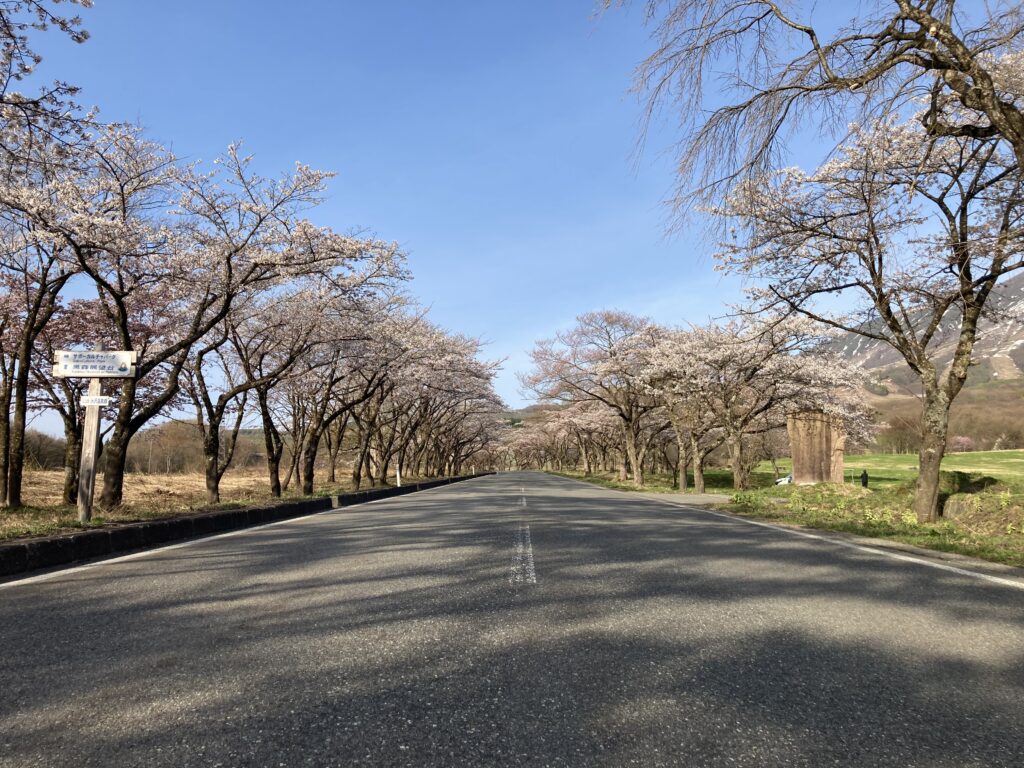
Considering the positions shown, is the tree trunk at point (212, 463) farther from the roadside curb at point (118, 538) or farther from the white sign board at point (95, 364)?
the white sign board at point (95, 364)

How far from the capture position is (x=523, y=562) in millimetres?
5648

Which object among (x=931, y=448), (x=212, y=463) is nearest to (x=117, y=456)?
(x=212, y=463)

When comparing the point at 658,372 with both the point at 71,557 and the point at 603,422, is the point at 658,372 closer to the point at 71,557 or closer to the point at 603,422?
the point at 603,422

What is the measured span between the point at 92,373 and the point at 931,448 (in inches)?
535

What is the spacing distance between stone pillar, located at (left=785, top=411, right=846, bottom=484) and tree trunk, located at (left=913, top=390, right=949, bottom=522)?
50.9 ft

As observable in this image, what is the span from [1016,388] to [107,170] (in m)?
54.5

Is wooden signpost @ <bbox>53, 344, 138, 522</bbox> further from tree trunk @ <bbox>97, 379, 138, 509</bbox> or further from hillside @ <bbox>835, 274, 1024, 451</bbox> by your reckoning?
hillside @ <bbox>835, 274, 1024, 451</bbox>

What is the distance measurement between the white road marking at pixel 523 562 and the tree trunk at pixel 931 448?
7353 mm

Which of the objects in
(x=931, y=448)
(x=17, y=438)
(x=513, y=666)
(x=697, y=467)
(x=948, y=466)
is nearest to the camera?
(x=513, y=666)

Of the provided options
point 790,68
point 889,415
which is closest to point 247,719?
point 790,68

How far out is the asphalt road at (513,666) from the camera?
6.76 ft

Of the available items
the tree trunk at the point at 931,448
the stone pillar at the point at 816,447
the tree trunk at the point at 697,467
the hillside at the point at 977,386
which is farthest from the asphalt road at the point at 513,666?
the stone pillar at the point at 816,447

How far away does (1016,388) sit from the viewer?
1673 inches

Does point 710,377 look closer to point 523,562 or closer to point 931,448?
point 931,448
